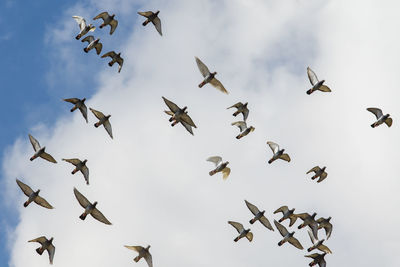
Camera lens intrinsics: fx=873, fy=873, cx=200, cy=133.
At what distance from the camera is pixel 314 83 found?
7462 centimetres

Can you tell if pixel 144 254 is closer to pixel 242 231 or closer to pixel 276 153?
pixel 242 231

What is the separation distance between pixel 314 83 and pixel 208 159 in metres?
11.3

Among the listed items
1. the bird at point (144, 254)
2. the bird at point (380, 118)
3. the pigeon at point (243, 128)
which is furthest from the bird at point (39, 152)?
the bird at point (380, 118)

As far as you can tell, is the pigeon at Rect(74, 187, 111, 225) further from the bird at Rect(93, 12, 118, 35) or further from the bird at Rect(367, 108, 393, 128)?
the bird at Rect(367, 108, 393, 128)

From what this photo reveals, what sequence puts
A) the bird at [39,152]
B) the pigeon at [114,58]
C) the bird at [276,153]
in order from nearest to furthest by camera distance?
the bird at [39,152]
the bird at [276,153]
the pigeon at [114,58]

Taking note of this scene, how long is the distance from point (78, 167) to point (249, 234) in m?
15.4

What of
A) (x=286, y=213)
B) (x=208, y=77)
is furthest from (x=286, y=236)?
(x=208, y=77)

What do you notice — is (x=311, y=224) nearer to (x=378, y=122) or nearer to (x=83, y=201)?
(x=378, y=122)

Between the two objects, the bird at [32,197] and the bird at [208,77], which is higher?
the bird at [208,77]

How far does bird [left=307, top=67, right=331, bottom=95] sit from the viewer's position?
7412 centimetres

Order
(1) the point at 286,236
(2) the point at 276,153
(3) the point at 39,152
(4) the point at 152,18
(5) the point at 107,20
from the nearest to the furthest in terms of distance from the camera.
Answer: (3) the point at 39,152, (1) the point at 286,236, (2) the point at 276,153, (4) the point at 152,18, (5) the point at 107,20

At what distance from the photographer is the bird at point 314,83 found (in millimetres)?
74125

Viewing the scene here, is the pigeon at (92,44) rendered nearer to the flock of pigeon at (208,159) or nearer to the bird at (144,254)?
the flock of pigeon at (208,159)

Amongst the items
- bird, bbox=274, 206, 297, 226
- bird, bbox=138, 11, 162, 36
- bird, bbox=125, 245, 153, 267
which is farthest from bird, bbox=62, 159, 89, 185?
bird, bbox=274, 206, 297, 226
